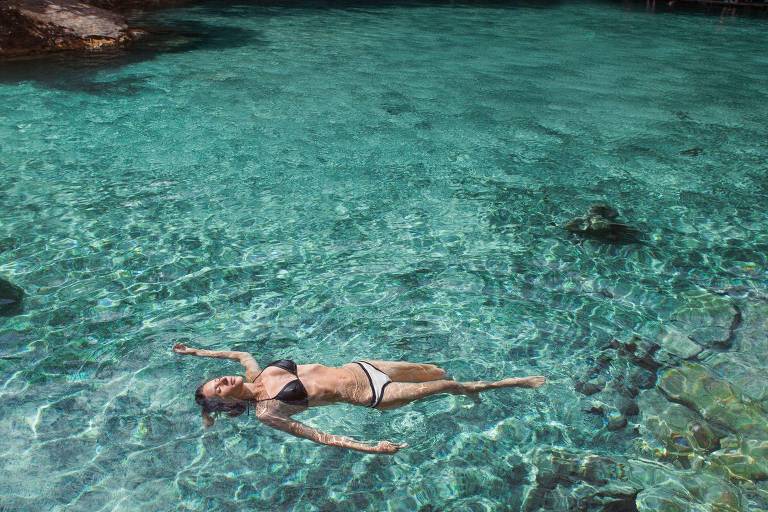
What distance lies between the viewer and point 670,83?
15.9 m

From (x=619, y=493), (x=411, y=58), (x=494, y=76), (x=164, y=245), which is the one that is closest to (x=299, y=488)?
(x=619, y=493)

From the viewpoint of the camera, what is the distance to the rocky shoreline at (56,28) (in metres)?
16.2

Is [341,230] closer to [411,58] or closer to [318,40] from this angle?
[411,58]

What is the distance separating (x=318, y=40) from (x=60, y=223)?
13.8 m

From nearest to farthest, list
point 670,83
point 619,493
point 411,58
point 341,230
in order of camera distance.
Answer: point 619,493 → point 341,230 → point 670,83 → point 411,58

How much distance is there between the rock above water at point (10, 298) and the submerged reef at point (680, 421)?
530 cm

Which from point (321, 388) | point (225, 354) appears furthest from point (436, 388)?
point (225, 354)

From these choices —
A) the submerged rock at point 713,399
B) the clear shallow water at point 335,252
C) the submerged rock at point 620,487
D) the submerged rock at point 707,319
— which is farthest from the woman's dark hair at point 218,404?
the submerged rock at point 707,319

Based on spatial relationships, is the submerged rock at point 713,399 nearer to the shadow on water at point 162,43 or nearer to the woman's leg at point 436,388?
the woman's leg at point 436,388

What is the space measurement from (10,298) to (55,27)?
13062mm

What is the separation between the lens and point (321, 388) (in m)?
4.98

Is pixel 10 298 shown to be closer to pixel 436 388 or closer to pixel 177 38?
pixel 436 388

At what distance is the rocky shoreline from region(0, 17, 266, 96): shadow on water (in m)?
0.30

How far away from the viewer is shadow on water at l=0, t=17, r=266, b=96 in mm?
14492
